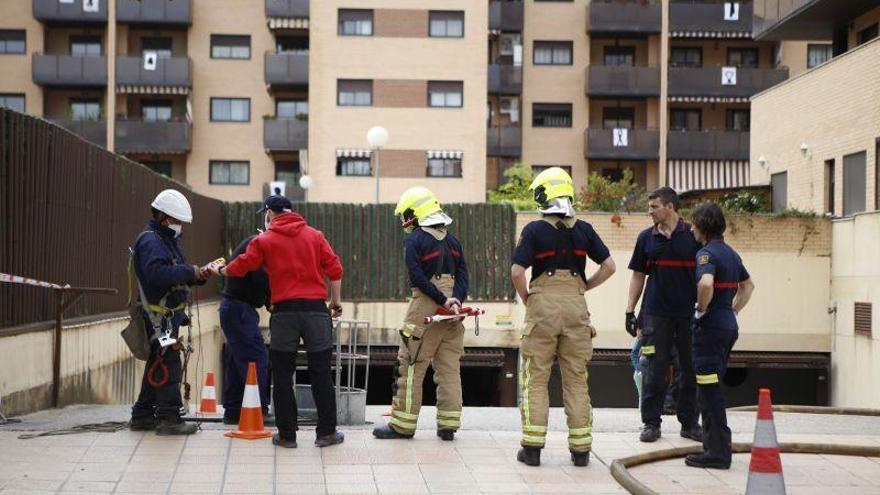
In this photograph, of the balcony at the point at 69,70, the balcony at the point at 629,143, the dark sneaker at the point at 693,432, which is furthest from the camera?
the balcony at the point at 629,143

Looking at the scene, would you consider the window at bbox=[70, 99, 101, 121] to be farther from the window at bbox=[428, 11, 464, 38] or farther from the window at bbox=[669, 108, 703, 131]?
the window at bbox=[669, 108, 703, 131]

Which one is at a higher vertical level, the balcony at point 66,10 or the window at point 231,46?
the balcony at point 66,10

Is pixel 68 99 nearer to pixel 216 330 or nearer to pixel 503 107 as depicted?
pixel 503 107

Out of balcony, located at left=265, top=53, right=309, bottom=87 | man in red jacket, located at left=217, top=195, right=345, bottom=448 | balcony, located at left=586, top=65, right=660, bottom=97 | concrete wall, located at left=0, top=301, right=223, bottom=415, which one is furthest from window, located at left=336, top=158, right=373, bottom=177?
man in red jacket, located at left=217, top=195, right=345, bottom=448

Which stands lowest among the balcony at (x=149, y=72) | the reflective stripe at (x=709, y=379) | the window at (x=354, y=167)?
the reflective stripe at (x=709, y=379)

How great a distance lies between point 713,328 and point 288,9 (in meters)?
41.1

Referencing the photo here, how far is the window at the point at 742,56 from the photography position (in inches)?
A: 2007

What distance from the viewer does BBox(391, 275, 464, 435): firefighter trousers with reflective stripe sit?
10359mm

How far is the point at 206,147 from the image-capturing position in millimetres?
50250

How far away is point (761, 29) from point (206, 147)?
86.0ft

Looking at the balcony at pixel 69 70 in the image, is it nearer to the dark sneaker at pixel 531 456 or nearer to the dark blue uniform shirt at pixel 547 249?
the dark blue uniform shirt at pixel 547 249

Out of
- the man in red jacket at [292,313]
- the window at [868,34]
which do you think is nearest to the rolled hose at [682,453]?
the man in red jacket at [292,313]

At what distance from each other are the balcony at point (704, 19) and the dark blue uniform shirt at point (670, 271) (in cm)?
4039

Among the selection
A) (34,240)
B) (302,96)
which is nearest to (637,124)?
(302,96)
